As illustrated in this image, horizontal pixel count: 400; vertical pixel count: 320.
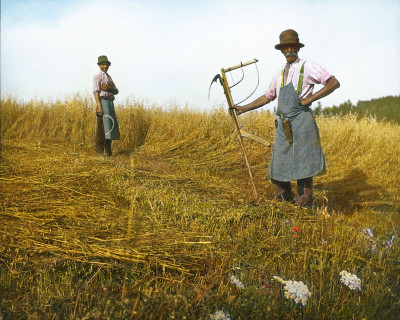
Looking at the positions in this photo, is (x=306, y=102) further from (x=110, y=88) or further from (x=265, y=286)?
(x=110, y=88)

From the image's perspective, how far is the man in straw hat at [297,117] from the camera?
144 inches

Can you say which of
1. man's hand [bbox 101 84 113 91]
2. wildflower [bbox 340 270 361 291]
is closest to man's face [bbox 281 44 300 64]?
wildflower [bbox 340 270 361 291]

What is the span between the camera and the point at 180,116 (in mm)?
9680

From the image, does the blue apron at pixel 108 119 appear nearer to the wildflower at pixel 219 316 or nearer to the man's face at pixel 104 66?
the man's face at pixel 104 66

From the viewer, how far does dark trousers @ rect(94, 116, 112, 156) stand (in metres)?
7.12

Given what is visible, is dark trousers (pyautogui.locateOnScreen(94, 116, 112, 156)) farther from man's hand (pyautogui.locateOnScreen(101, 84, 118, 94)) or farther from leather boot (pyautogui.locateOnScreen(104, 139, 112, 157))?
man's hand (pyautogui.locateOnScreen(101, 84, 118, 94))

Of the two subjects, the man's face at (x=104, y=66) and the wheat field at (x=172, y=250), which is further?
the man's face at (x=104, y=66)

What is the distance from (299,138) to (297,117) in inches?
8.1

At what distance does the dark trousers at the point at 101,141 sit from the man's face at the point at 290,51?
13.9 ft

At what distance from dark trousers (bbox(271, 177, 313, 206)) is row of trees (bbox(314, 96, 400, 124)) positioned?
1311 cm

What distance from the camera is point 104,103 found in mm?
6973

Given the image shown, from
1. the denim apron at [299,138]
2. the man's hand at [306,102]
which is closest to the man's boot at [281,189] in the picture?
the denim apron at [299,138]

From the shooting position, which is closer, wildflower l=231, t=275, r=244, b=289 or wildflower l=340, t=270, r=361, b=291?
wildflower l=231, t=275, r=244, b=289

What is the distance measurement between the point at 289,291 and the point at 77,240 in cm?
140
